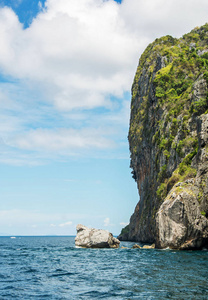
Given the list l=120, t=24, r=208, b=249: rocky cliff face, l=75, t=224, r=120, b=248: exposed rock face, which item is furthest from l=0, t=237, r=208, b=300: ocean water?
l=75, t=224, r=120, b=248: exposed rock face

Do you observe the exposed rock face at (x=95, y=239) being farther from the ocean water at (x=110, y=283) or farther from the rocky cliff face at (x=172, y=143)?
the ocean water at (x=110, y=283)

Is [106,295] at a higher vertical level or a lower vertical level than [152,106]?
lower

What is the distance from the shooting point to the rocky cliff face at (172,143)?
45031 mm

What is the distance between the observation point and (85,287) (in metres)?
19.0

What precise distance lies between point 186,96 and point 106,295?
57.4m

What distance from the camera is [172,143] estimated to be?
6309cm

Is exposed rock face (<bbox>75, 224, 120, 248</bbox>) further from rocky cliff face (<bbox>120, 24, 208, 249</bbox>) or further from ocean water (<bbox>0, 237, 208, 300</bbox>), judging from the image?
ocean water (<bbox>0, 237, 208, 300</bbox>)

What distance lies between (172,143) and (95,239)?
25205mm

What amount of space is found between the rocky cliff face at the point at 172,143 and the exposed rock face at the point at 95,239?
8883 mm

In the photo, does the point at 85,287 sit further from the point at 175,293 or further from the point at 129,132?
the point at 129,132

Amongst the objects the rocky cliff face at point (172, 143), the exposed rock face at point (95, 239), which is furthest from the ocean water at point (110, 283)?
the exposed rock face at point (95, 239)

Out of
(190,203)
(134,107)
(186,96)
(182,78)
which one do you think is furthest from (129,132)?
(190,203)

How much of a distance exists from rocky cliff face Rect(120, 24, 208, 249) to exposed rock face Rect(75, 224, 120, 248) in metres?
8.88

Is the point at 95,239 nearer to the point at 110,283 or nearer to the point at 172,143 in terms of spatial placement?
the point at 172,143
